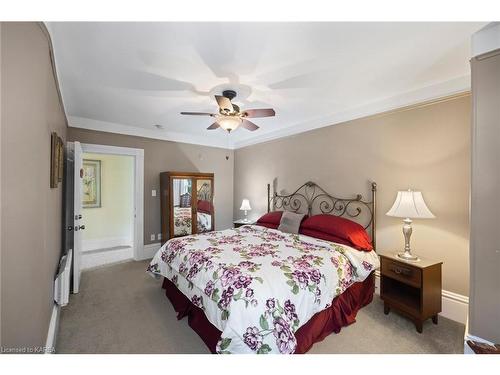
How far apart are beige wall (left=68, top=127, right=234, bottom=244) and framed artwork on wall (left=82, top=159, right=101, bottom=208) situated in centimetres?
156

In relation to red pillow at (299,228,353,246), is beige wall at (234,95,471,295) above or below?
above

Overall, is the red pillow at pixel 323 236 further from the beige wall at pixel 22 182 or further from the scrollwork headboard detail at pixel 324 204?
the beige wall at pixel 22 182

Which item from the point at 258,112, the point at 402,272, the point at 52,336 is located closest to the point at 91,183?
the point at 52,336

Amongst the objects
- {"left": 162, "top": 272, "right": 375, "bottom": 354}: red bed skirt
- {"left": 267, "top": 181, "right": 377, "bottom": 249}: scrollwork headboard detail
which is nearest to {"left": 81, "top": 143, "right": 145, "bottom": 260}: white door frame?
{"left": 162, "top": 272, "right": 375, "bottom": 354}: red bed skirt

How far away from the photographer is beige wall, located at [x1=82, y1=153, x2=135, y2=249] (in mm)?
4988

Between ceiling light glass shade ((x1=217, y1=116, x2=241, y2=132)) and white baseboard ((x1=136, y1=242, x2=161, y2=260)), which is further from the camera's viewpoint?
white baseboard ((x1=136, y1=242, x2=161, y2=260))

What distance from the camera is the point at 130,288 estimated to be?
2.98 m

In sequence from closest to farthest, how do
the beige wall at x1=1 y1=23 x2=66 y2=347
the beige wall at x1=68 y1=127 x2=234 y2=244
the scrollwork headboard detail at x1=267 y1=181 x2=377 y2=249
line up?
the beige wall at x1=1 y1=23 x2=66 y2=347 → the scrollwork headboard detail at x1=267 y1=181 x2=377 y2=249 → the beige wall at x1=68 y1=127 x2=234 y2=244

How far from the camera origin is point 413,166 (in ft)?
8.29

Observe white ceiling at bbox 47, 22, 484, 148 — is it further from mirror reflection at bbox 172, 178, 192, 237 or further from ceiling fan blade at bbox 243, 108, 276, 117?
mirror reflection at bbox 172, 178, 192, 237

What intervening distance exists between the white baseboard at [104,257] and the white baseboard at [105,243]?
25cm

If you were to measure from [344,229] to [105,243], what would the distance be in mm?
4996

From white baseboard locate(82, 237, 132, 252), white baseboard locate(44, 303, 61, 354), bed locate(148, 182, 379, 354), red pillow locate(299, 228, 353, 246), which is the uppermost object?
red pillow locate(299, 228, 353, 246)

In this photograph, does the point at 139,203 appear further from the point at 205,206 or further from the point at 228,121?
the point at 228,121
